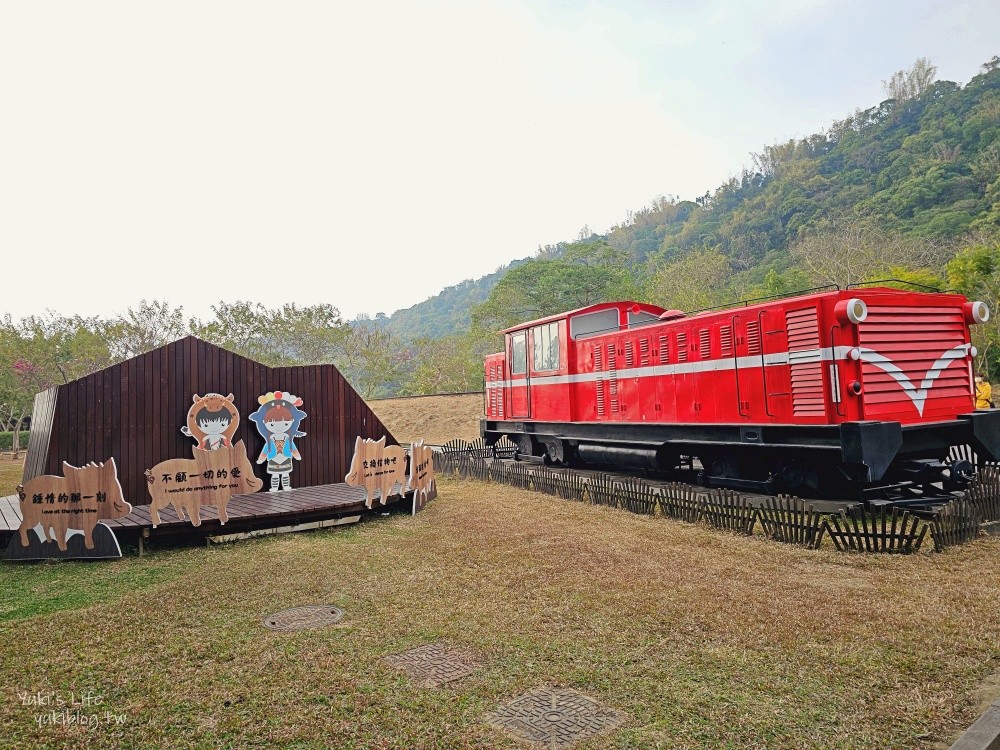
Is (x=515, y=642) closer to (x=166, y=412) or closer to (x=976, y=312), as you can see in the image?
(x=166, y=412)

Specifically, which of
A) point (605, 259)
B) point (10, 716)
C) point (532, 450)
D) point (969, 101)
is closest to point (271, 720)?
point (10, 716)

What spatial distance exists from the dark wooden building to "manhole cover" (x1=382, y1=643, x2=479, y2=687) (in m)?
7.44

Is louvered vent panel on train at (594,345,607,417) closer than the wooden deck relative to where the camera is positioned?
No

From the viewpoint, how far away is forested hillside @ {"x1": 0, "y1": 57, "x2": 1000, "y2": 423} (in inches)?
1415

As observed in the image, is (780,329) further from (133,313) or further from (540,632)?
(133,313)

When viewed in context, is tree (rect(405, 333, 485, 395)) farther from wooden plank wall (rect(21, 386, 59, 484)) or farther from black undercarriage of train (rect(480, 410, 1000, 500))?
wooden plank wall (rect(21, 386, 59, 484))

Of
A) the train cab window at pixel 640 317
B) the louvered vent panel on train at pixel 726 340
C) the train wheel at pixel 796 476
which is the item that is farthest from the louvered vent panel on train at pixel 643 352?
the train wheel at pixel 796 476

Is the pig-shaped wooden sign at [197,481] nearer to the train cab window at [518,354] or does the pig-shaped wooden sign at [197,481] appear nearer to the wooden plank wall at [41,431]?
the wooden plank wall at [41,431]

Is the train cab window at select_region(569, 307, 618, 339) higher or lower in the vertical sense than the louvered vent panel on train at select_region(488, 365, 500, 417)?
higher

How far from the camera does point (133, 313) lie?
136ft

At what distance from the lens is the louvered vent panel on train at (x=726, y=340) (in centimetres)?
1040

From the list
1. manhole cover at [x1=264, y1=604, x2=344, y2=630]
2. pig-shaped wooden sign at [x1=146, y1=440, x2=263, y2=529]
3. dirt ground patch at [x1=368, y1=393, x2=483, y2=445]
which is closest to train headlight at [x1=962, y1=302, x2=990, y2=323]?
manhole cover at [x1=264, y1=604, x2=344, y2=630]

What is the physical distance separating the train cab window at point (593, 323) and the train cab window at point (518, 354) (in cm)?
213

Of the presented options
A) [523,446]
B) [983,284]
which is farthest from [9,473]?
[983,284]
